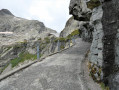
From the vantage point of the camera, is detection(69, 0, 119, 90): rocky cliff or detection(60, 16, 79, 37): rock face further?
detection(60, 16, 79, 37): rock face

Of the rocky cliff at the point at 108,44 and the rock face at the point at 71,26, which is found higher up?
the rock face at the point at 71,26

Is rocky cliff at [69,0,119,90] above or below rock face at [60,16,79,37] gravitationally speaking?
below

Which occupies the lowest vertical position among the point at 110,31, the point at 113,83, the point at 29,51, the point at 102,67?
the point at 29,51

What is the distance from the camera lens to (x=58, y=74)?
21.8ft

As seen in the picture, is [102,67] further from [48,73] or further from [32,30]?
[32,30]

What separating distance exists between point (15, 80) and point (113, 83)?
523cm

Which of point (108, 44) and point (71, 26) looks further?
point (71, 26)

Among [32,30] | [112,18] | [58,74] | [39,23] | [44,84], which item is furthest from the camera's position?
[39,23]

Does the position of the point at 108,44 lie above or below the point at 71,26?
below

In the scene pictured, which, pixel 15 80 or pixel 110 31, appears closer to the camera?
pixel 110 31

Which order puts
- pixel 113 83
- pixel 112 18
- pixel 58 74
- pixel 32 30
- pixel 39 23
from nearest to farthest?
1. pixel 113 83
2. pixel 112 18
3. pixel 58 74
4. pixel 32 30
5. pixel 39 23

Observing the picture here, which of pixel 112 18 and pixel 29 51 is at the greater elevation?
pixel 112 18

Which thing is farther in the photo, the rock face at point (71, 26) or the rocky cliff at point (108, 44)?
the rock face at point (71, 26)

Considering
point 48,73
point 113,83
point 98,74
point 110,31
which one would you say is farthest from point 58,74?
point 110,31
